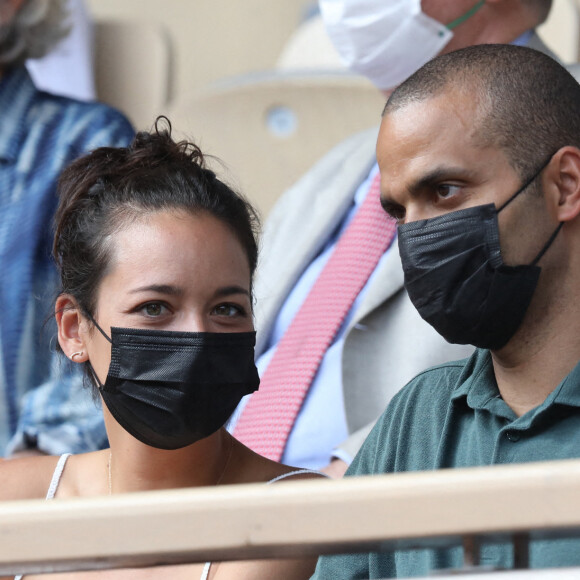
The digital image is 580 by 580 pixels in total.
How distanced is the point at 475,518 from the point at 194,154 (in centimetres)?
138

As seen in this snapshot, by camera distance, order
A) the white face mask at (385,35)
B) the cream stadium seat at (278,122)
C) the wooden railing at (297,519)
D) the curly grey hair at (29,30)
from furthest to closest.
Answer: the cream stadium seat at (278,122) < the curly grey hair at (29,30) < the white face mask at (385,35) < the wooden railing at (297,519)

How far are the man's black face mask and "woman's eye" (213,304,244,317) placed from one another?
0.39 metres

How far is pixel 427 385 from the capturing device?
1.68m

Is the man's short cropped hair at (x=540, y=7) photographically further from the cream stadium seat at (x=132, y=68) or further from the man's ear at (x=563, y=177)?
the cream stadium seat at (x=132, y=68)

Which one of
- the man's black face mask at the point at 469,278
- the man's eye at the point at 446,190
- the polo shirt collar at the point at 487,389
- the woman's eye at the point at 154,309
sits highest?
the man's eye at the point at 446,190

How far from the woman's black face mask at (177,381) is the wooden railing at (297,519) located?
0.86m

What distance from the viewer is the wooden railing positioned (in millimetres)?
823

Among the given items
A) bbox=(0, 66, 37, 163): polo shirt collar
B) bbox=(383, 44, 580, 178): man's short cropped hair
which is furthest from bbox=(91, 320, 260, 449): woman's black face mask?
bbox=(0, 66, 37, 163): polo shirt collar

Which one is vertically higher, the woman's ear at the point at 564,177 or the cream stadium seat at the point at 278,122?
the woman's ear at the point at 564,177

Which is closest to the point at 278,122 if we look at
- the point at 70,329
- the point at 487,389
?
the point at 70,329

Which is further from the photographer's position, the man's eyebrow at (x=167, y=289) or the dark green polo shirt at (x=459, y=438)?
the man's eyebrow at (x=167, y=289)

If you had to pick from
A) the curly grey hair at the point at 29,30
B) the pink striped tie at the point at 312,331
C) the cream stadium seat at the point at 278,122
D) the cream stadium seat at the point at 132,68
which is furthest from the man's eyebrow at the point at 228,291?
the cream stadium seat at the point at 132,68

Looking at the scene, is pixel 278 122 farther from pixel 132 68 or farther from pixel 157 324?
pixel 157 324

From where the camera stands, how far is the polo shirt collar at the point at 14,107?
314cm
